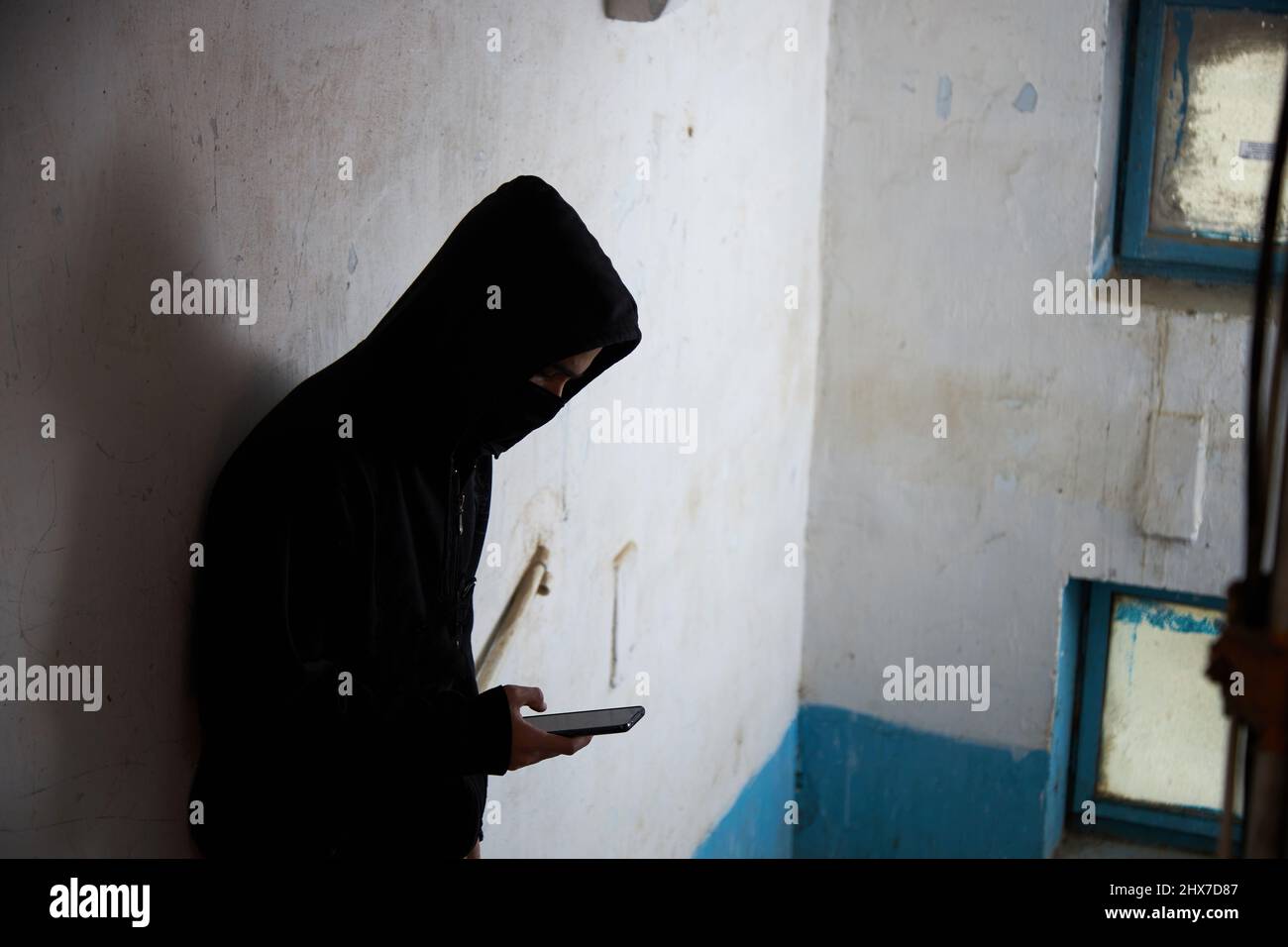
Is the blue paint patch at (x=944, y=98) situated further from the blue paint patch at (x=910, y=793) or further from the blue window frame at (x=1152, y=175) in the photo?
the blue paint patch at (x=910, y=793)

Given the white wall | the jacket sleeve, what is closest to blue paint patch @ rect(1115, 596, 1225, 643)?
the white wall

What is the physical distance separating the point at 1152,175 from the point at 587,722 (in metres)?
2.38

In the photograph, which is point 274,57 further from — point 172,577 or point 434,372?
point 172,577

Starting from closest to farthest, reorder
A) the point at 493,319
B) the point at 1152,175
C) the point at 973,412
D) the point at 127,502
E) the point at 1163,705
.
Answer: the point at 127,502 < the point at 493,319 < the point at 1152,175 < the point at 973,412 < the point at 1163,705

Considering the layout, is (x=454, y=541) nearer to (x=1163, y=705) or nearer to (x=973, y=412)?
(x=973, y=412)

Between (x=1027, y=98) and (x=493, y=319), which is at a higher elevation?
(x=1027, y=98)

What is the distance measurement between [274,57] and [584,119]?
0.77m

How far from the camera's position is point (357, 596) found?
56.1 inches

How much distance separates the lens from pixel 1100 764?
361 cm


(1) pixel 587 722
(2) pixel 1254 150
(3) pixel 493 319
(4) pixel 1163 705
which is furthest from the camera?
(4) pixel 1163 705

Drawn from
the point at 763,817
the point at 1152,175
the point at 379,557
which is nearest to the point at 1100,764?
the point at 763,817

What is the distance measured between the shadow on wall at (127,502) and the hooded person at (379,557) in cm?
4

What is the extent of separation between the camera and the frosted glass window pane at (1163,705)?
136 inches
